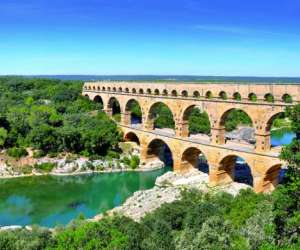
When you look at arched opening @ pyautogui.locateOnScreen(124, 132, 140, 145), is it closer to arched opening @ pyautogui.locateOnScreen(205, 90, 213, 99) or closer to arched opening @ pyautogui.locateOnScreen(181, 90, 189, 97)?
arched opening @ pyautogui.locateOnScreen(181, 90, 189, 97)

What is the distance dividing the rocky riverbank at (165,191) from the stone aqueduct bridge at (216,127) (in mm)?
1320

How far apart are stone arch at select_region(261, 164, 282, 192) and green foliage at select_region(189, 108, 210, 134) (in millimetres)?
21795

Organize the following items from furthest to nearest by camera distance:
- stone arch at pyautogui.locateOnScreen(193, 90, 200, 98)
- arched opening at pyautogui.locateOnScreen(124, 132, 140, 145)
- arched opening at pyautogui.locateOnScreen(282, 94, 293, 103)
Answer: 1. arched opening at pyautogui.locateOnScreen(124, 132, 140, 145)
2. stone arch at pyautogui.locateOnScreen(193, 90, 200, 98)
3. arched opening at pyautogui.locateOnScreen(282, 94, 293, 103)

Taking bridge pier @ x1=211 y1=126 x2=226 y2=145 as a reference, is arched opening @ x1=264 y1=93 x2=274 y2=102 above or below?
above

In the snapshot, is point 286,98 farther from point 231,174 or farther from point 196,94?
point 196,94

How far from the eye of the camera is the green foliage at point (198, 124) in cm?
5584

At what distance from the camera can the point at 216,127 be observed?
119 ft

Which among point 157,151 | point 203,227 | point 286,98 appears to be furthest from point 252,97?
point 203,227

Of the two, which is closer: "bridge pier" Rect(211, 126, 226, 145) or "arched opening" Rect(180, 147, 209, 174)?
"bridge pier" Rect(211, 126, 226, 145)

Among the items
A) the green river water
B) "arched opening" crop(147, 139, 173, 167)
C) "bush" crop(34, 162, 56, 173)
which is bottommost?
the green river water

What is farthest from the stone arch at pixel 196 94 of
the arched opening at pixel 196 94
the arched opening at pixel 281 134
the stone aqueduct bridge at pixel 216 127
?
the arched opening at pixel 281 134

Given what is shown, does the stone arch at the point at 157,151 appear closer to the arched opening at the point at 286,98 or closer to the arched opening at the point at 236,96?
the arched opening at the point at 236,96

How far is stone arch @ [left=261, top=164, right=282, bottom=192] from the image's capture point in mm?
32872

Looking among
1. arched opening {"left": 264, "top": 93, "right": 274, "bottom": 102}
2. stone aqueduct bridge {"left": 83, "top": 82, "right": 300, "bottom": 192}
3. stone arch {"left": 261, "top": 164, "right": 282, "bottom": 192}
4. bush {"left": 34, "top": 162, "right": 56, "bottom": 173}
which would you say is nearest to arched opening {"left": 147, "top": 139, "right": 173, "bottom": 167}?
stone aqueduct bridge {"left": 83, "top": 82, "right": 300, "bottom": 192}
